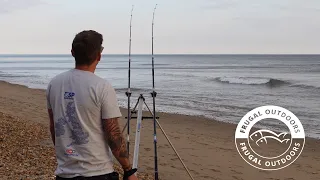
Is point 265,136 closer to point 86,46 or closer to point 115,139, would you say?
point 115,139

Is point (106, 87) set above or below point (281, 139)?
above

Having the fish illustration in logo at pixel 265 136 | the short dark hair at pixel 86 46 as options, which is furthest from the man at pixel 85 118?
the fish illustration in logo at pixel 265 136

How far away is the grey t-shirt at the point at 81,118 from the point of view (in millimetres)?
2229

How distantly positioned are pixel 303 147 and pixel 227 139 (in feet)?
6.53

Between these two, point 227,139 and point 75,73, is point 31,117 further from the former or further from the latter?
point 75,73

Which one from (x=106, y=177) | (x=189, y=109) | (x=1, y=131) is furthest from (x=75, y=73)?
(x=189, y=109)

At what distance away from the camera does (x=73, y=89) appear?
7.35 feet

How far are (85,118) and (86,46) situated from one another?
1.40 ft

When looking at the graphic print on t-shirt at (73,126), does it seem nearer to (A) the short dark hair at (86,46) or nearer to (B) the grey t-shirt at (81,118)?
(B) the grey t-shirt at (81,118)

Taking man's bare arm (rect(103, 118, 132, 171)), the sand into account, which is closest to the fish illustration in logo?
the sand

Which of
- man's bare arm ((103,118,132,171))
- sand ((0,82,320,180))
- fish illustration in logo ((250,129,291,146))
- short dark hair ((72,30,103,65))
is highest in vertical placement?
short dark hair ((72,30,103,65))

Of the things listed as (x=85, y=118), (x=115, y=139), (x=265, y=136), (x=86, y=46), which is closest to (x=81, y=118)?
(x=85, y=118)

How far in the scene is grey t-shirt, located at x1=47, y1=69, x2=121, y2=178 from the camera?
223cm

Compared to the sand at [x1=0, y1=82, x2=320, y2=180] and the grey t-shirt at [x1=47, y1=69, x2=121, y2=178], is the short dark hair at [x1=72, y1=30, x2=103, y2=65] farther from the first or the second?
the sand at [x1=0, y1=82, x2=320, y2=180]
